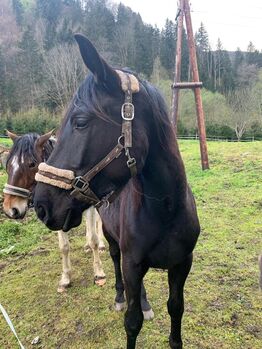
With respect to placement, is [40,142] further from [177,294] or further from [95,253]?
[177,294]

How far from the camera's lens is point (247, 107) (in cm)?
3241

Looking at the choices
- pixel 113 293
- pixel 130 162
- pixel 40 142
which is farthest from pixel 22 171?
pixel 130 162

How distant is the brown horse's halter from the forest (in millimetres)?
20957

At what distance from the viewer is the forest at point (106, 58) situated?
31.0 m

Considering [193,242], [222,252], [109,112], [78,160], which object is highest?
[109,112]

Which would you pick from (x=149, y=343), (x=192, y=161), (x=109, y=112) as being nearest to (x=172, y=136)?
(x=109, y=112)

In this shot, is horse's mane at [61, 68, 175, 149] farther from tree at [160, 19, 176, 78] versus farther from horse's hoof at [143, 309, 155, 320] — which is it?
tree at [160, 19, 176, 78]

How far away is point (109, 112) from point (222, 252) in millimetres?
3475

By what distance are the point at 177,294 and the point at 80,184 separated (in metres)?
1.41

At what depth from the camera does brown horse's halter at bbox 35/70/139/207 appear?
153 centimetres

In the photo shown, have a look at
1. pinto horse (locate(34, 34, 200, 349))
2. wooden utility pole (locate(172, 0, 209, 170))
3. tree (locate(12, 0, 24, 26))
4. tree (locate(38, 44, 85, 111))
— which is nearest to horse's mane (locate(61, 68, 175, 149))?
pinto horse (locate(34, 34, 200, 349))

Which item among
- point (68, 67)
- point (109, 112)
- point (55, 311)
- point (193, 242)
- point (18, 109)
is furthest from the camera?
point (18, 109)

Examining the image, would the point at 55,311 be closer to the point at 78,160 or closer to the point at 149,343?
the point at 149,343

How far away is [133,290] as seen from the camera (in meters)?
2.22
